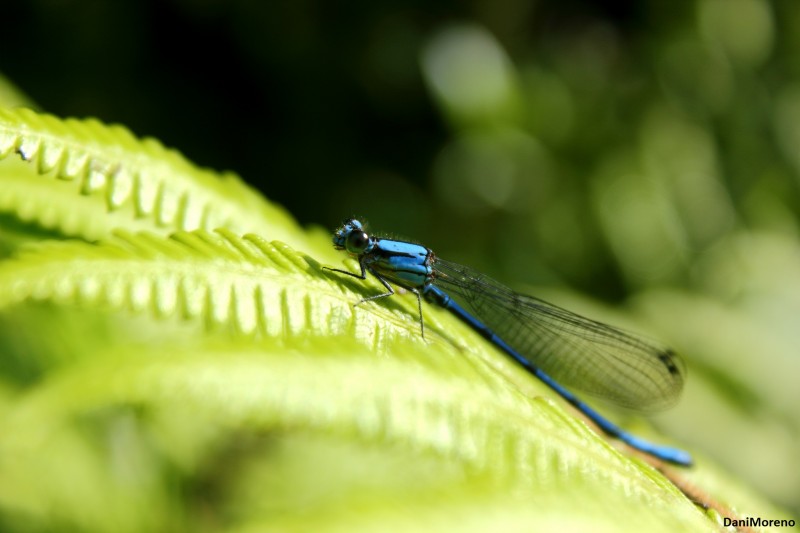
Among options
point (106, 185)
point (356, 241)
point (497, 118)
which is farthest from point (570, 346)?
point (497, 118)

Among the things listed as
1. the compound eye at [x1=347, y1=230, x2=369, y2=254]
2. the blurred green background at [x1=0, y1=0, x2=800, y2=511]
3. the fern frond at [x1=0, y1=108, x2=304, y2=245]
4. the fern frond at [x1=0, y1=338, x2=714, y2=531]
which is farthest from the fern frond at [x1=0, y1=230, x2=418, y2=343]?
the blurred green background at [x1=0, y1=0, x2=800, y2=511]

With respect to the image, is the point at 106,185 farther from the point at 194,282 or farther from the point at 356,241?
the point at 356,241

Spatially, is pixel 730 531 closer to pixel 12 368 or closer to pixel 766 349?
pixel 12 368

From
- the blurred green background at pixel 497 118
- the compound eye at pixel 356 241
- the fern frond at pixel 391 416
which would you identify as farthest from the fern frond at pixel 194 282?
the blurred green background at pixel 497 118

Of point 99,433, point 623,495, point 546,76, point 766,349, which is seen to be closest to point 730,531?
point 623,495

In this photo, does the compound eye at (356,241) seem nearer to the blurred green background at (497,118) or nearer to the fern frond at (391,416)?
the fern frond at (391,416)

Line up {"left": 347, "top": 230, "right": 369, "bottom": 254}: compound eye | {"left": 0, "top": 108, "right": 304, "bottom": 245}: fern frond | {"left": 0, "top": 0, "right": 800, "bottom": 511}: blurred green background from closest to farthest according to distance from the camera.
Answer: {"left": 0, "top": 108, "right": 304, "bottom": 245}: fern frond → {"left": 347, "top": 230, "right": 369, "bottom": 254}: compound eye → {"left": 0, "top": 0, "right": 800, "bottom": 511}: blurred green background

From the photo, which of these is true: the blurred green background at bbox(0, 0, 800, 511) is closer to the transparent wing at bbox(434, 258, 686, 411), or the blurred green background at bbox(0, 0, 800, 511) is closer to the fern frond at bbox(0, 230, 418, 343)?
the transparent wing at bbox(434, 258, 686, 411)

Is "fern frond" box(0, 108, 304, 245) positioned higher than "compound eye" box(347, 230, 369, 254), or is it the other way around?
"compound eye" box(347, 230, 369, 254)
